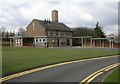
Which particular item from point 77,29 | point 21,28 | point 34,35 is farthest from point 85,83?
point 21,28

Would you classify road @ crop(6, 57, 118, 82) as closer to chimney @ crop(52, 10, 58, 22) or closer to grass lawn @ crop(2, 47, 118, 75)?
grass lawn @ crop(2, 47, 118, 75)

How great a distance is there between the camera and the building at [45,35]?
266 ft

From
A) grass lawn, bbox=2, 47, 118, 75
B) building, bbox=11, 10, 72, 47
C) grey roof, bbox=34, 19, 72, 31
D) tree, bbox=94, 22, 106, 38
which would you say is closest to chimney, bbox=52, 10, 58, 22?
grey roof, bbox=34, 19, 72, 31

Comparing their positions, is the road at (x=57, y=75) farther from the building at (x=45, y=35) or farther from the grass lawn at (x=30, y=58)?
the building at (x=45, y=35)

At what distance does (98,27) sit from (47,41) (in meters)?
27.7

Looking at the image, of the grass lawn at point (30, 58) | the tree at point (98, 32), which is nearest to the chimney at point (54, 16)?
the tree at point (98, 32)

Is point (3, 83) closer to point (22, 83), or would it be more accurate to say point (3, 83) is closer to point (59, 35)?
point (22, 83)

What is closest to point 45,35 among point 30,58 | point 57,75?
point 30,58

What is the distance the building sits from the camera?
266 feet

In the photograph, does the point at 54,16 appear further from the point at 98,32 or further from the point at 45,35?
the point at 98,32

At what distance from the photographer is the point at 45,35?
81.9 m

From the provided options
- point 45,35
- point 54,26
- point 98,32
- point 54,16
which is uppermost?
point 54,16

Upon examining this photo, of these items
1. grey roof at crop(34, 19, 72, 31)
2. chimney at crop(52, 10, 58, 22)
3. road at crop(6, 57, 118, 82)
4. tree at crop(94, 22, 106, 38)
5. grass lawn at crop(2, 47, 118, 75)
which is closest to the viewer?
road at crop(6, 57, 118, 82)

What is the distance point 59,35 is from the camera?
3433 inches
